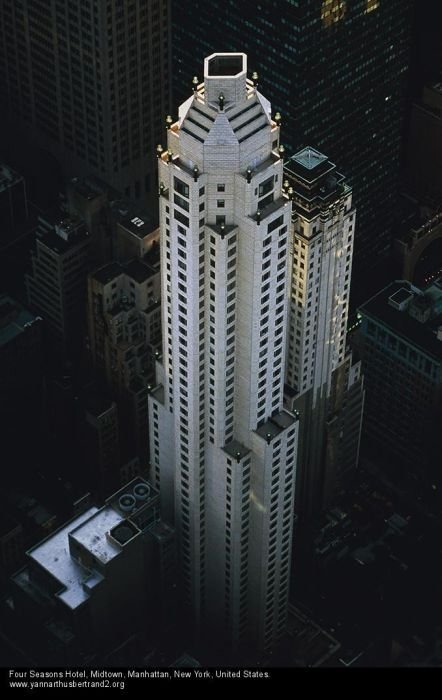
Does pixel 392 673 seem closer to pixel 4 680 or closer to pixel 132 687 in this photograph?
pixel 132 687

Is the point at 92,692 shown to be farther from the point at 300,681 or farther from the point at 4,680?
the point at 300,681

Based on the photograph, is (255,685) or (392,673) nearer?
(392,673)

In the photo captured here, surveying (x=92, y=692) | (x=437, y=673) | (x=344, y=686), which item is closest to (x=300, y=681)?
(x=344, y=686)

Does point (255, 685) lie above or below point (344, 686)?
below

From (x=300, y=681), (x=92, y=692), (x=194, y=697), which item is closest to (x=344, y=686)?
(x=300, y=681)

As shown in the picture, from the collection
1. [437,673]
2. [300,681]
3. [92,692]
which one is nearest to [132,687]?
[92,692]

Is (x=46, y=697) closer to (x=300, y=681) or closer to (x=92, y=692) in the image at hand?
(x=92, y=692)

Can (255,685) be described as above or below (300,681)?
below
